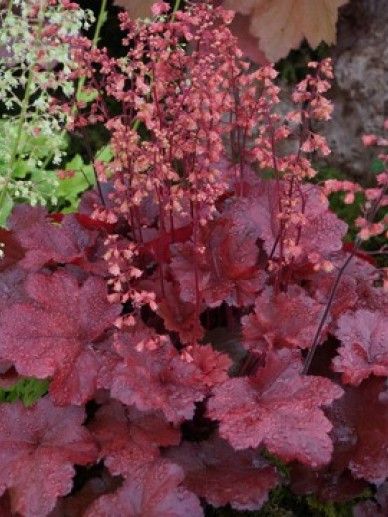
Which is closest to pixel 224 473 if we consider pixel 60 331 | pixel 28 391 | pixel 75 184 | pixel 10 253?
pixel 60 331

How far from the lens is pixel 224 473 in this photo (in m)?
A: 1.46

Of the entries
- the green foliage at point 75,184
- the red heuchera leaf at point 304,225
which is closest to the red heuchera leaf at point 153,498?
the red heuchera leaf at point 304,225

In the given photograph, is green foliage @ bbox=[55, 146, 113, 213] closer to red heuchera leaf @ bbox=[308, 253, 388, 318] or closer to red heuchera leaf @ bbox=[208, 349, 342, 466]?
red heuchera leaf @ bbox=[308, 253, 388, 318]

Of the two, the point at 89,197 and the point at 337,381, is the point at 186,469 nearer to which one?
the point at 337,381

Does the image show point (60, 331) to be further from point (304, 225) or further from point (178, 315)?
point (304, 225)

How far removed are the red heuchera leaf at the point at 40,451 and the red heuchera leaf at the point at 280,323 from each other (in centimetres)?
37

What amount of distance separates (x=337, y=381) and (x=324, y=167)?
1.91 metres

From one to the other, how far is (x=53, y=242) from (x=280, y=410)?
700mm

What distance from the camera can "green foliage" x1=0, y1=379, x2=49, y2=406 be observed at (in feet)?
5.88

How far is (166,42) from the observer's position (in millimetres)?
1415

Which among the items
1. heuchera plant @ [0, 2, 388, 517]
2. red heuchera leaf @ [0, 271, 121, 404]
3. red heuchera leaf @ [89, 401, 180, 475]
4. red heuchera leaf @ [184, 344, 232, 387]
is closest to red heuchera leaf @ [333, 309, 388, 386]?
heuchera plant @ [0, 2, 388, 517]

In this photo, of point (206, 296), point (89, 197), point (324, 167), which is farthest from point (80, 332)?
point (324, 167)

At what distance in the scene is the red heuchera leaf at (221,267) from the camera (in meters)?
1.61

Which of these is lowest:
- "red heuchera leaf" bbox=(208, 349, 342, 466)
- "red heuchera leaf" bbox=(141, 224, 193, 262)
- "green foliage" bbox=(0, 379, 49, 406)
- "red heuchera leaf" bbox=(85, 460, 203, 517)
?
"green foliage" bbox=(0, 379, 49, 406)
